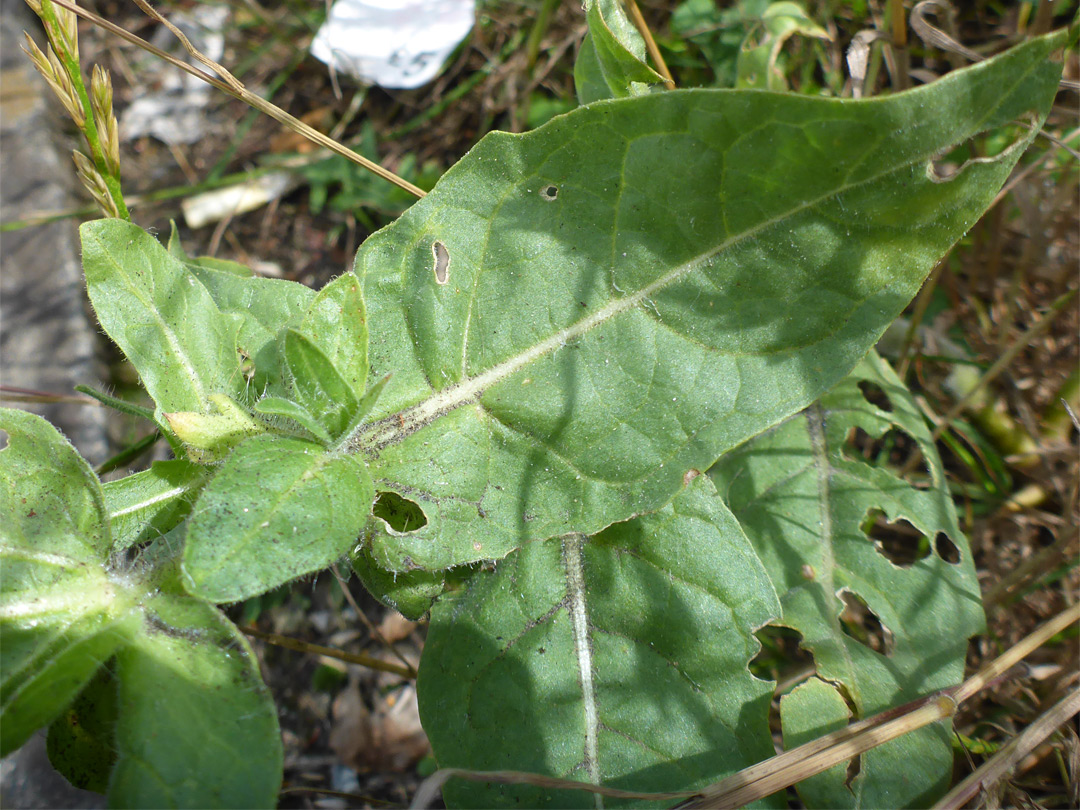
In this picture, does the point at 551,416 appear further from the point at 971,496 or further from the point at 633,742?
the point at 971,496

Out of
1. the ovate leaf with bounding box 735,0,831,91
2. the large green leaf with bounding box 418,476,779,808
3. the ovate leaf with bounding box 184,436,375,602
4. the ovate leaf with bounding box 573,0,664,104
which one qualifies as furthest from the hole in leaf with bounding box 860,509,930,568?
the ovate leaf with bounding box 184,436,375,602

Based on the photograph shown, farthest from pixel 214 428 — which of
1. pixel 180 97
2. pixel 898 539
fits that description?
pixel 180 97

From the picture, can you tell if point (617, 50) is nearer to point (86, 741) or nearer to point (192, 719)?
point (192, 719)

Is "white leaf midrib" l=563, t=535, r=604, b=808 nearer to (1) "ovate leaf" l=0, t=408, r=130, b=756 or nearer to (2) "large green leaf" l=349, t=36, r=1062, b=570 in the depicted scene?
(2) "large green leaf" l=349, t=36, r=1062, b=570

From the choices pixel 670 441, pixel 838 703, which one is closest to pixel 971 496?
pixel 838 703

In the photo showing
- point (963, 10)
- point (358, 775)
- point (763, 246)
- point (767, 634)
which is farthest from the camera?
point (963, 10)

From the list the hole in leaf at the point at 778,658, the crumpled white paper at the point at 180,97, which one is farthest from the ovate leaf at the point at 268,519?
the crumpled white paper at the point at 180,97
